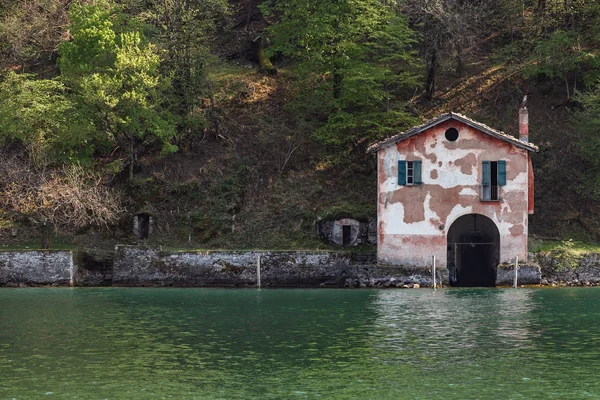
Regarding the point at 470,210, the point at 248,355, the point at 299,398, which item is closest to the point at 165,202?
the point at 470,210

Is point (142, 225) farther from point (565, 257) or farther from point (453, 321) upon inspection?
point (453, 321)

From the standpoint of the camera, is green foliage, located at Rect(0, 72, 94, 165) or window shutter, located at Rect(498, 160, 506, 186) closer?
window shutter, located at Rect(498, 160, 506, 186)

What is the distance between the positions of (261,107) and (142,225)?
13498 millimetres

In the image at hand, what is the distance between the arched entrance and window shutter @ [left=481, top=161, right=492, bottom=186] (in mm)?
2779

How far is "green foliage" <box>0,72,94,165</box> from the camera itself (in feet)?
181

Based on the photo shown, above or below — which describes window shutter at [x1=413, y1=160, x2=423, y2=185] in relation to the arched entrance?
above

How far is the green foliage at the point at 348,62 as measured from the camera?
191 feet

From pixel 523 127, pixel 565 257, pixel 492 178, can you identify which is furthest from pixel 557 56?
pixel 565 257

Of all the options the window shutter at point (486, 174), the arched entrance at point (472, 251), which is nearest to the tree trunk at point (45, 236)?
the arched entrance at point (472, 251)

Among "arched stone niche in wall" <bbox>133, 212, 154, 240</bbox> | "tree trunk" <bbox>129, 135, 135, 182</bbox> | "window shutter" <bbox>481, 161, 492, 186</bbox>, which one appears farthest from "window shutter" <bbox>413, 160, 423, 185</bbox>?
"tree trunk" <bbox>129, 135, 135, 182</bbox>

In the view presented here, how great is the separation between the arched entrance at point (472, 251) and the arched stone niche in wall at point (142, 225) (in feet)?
56.9

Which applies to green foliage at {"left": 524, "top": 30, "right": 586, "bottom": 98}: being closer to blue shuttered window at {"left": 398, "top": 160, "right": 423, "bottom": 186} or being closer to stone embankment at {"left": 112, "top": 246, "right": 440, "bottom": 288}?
blue shuttered window at {"left": 398, "top": 160, "right": 423, "bottom": 186}

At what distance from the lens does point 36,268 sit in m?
51.1

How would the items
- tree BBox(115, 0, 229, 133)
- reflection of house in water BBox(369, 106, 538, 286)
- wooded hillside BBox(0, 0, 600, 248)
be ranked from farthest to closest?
tree BBox(115, 0, 229, 133) → wooded hillside BBox(0, 0, 600, 248) → reflection of house in water BBox(369, 106, 538, 286)
